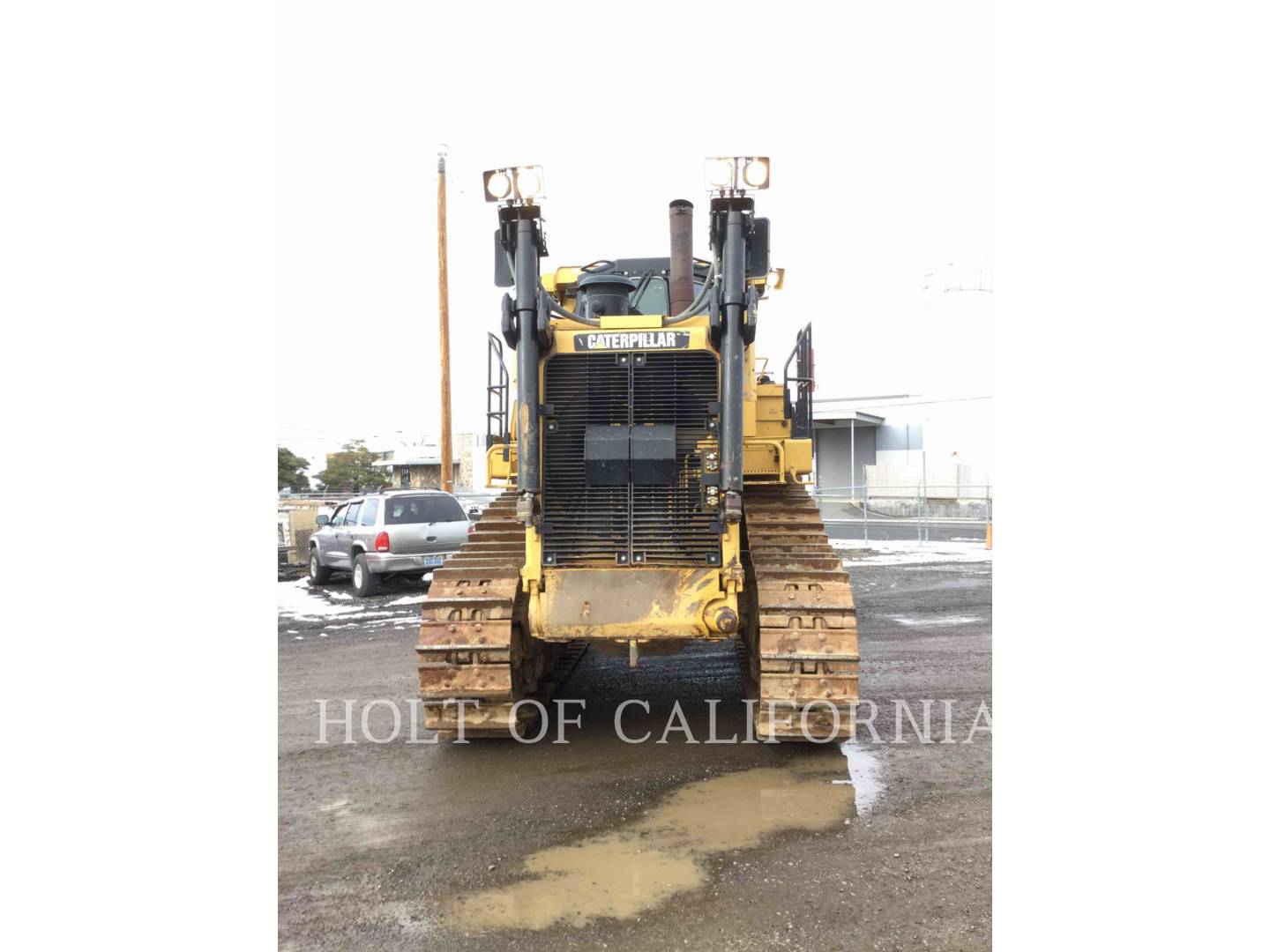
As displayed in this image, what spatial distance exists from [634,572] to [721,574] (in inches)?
21.3

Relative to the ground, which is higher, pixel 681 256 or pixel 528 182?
pixel 528 182

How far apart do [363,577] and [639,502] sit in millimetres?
8428

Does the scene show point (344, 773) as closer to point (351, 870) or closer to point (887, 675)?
point (351, 870)

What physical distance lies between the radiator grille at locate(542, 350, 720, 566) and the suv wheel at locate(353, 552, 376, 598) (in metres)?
7.96

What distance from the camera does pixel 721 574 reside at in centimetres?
468

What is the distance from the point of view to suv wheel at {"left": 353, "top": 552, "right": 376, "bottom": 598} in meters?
11.9

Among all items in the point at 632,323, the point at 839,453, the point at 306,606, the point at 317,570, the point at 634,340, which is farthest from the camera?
the point at 839,453

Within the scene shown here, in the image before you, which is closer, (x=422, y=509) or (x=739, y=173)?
(x=739, y=173)

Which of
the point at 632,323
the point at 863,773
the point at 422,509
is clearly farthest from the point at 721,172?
the point at 422,509

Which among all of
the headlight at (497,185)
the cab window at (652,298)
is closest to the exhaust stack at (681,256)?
the cab window at (652,298)

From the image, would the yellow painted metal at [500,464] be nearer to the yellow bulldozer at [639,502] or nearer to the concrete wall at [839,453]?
the yellow bulldozer at [639,502]

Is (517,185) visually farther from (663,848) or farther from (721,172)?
(663,848)

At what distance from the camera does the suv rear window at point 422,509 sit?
39.7 ft

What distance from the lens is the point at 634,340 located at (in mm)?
4793
